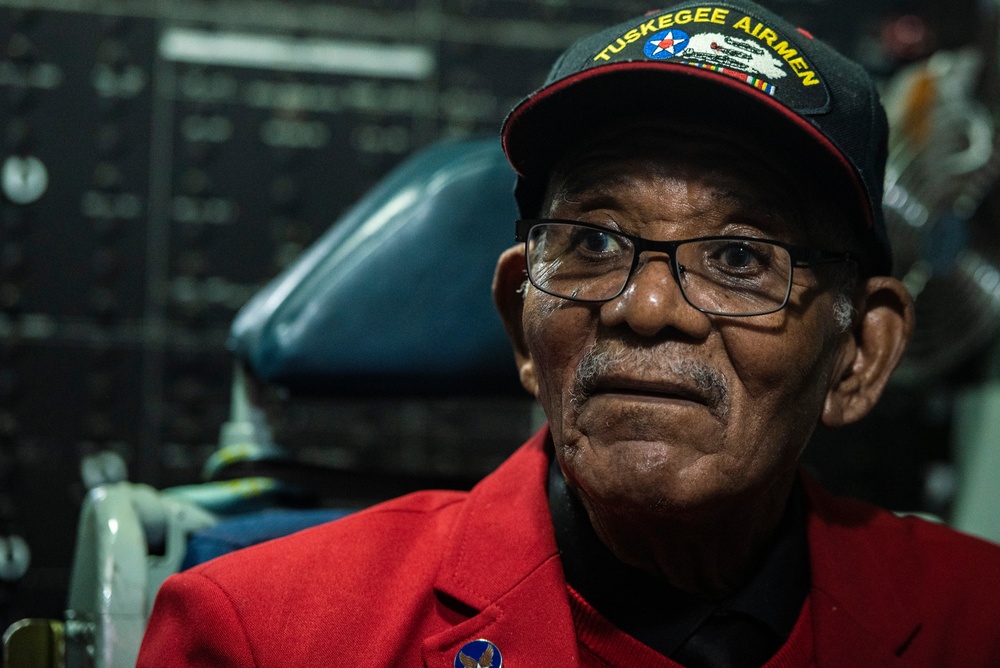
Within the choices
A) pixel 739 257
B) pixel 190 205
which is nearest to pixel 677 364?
pixel 739 257

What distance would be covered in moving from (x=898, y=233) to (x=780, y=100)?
123cm

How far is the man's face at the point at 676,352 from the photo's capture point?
2.98 ft

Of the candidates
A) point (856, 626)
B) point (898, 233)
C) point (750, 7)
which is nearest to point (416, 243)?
point (750, 7)

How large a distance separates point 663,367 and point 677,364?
13 millimetres

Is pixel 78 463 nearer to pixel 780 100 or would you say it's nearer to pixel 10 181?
pixel 10 181

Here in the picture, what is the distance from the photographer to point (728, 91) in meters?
0.91

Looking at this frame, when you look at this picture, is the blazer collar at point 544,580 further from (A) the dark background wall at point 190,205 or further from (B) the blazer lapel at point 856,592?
(A) the dark background wall at point 190,205

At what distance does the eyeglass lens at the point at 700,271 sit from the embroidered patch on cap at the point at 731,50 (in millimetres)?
134

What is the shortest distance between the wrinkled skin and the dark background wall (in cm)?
136

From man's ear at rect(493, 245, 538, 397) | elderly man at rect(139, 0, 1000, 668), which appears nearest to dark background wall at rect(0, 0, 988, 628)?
man's ear at rect(493, 245, 538, 397)

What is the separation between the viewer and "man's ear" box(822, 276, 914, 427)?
42.6 inches

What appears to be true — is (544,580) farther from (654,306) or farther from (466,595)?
(654,306)

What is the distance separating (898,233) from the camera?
6.62 ft

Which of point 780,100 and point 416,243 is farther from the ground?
point 780,100
